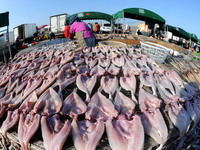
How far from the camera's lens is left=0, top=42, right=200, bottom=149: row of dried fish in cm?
155

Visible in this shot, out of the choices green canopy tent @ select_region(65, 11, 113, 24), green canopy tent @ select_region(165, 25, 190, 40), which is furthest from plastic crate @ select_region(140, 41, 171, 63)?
green canopy tent @ select_region(165, 25, 190, 40)

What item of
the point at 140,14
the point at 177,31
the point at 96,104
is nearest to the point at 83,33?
the point at 96,104

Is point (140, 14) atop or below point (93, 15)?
below

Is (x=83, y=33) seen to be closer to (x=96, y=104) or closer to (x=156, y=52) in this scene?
(x=156, y=52)

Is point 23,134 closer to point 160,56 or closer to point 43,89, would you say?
point 43,89

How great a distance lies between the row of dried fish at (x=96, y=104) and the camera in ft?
5.08

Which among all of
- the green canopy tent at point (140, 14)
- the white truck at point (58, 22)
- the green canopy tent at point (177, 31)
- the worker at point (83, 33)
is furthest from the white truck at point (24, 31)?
the green canopy tent at point (177, 31)

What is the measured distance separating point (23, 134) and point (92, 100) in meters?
0.91

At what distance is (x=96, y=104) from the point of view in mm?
1958

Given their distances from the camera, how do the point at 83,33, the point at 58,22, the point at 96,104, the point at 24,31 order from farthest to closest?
the point at 58,22, the point at 24,31, the point at 83,33, the point at 96,104

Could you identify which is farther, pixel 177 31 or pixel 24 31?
pixel 24 31

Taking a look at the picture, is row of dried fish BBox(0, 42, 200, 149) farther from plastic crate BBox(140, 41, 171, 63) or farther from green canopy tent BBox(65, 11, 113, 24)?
green canopy tent BBox(65, 11, 113, 24)

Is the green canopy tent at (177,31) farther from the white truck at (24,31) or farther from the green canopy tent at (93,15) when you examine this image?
the white truck at (24,31)

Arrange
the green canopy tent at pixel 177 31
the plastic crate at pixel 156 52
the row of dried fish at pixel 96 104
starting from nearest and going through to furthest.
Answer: the row of dried fish at pixel 96 104 → the plastic crate at pixel 156 52 → the green canopy tent at pixel 177 31
